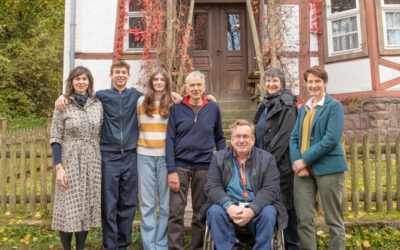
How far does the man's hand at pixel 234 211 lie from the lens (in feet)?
11.9

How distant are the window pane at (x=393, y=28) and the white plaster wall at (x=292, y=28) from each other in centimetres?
199

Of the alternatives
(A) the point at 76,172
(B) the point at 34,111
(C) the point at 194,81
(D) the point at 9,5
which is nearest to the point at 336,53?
(C) the point at 194,81

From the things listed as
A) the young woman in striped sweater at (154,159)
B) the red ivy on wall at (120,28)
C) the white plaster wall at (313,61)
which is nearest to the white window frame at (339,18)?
the white plaster wall at (313,61)

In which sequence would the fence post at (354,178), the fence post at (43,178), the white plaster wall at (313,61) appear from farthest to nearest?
the white plaster wall at (313,61)
the fence post at (43,178)
the fence post at (354,178)

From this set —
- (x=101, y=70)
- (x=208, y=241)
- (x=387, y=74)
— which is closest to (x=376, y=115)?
(x=387, y=74)

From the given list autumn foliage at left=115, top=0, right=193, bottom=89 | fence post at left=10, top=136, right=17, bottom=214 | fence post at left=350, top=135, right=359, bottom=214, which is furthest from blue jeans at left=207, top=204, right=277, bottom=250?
autumn foliage at left=115, top=0, right=193, bottom=89

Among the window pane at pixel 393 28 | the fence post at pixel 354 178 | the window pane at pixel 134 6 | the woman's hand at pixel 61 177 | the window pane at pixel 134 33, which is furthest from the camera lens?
the window pane at pixel 134 6

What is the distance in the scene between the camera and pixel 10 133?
948 cm

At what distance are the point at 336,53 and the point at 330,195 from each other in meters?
6.70

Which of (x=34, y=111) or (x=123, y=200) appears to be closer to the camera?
(x=123, y=200)

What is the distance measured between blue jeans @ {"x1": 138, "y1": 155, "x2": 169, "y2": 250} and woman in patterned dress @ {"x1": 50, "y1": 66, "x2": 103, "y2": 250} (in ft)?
1.48

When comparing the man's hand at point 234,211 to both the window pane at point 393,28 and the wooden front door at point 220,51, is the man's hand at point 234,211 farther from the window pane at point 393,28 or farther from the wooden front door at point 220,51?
the window pane at point 393,28

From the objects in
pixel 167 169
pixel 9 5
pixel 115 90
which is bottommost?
pixel 167 169

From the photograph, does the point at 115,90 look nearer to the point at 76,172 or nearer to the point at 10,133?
the point at 76,172
